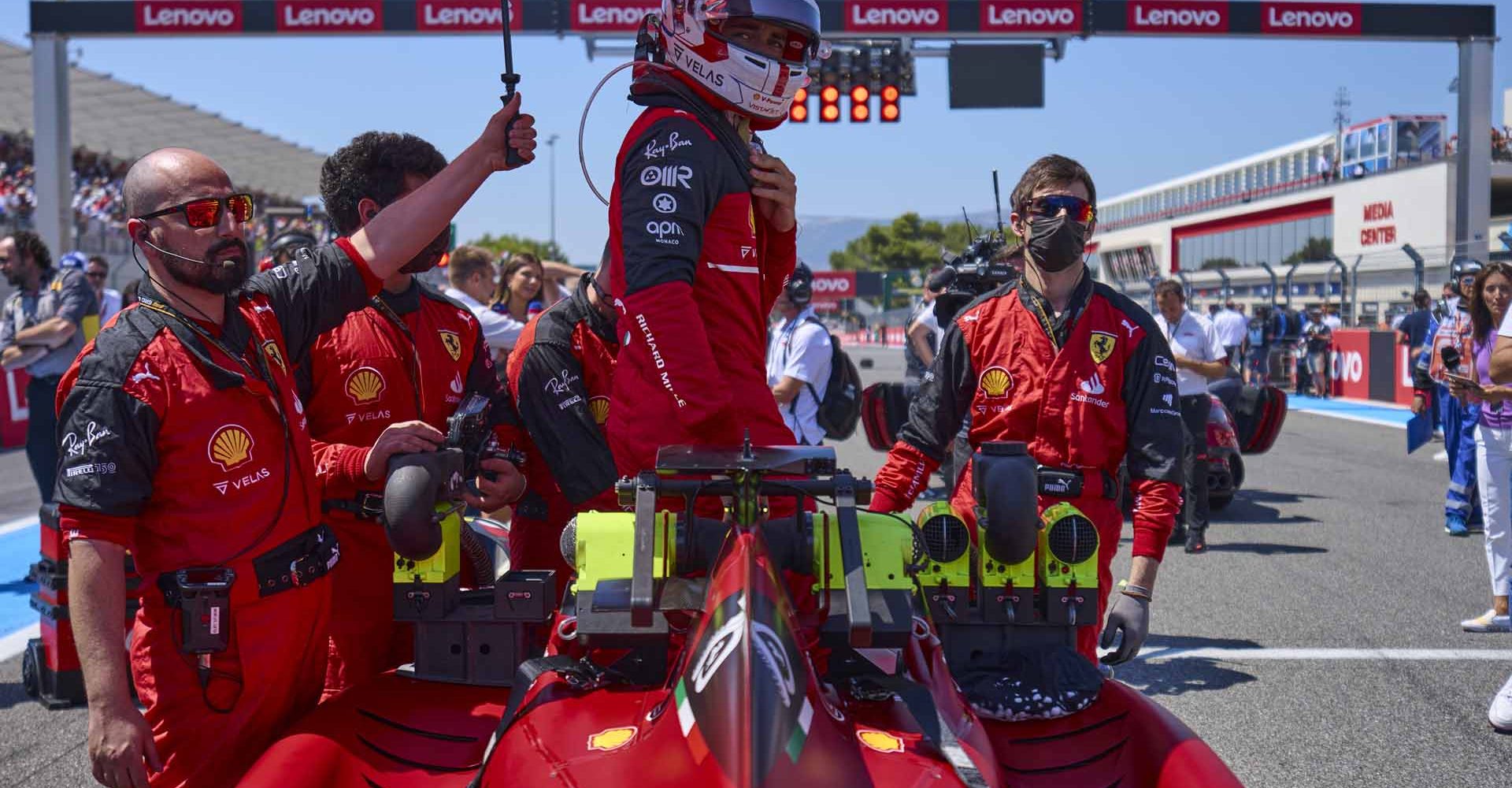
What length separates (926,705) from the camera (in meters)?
2.39

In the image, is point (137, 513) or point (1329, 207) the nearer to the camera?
point (137, 513)

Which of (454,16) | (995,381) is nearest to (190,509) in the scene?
(995,381)

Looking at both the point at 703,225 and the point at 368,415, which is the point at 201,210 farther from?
the point at 703,225

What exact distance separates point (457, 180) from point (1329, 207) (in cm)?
6216

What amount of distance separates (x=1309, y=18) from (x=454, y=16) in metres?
14.3

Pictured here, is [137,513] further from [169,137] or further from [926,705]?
[169,137]

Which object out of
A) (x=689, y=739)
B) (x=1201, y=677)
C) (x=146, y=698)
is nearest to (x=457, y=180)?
(x=146, y=698)

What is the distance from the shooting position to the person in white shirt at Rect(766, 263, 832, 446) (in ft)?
27.3

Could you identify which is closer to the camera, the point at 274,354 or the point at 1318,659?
the point at 274,354

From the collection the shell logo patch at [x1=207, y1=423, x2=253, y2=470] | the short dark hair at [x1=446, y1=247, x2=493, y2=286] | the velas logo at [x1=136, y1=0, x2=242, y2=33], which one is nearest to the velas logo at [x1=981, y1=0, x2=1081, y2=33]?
the velas logo at [x1=136, y1=0, x2=242, y2=33]

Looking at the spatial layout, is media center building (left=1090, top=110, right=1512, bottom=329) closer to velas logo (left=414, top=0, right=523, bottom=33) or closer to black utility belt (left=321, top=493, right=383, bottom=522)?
velas logo (left=414, top=0, right=523, bottom=33)

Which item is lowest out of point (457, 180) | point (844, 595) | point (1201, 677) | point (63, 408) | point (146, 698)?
point (1201, 677)

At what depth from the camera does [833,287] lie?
220 feet

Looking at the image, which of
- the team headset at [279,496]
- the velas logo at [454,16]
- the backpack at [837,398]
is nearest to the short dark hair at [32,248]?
the backpack at [837,398]
